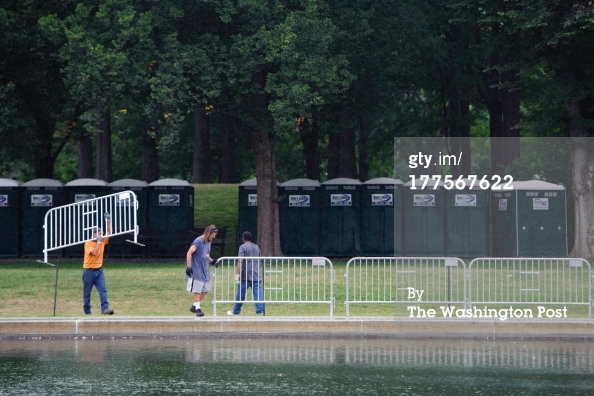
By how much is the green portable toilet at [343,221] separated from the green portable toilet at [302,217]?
0.95 ft

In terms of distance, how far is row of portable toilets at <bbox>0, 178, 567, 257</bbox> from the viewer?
1253 inches

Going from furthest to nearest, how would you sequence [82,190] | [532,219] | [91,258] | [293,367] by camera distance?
[82,190]
[532,219]
[91,258]
[293,367]

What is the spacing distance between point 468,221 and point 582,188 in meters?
3.24

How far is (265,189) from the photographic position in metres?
32.0

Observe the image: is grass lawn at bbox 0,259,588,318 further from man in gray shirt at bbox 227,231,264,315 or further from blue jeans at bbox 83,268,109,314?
man in gray shirt at bbox 227,231,264,315

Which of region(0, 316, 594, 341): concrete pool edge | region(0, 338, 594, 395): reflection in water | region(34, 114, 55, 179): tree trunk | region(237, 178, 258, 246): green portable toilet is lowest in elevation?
region(0, 338, 594, 395): reflection in water

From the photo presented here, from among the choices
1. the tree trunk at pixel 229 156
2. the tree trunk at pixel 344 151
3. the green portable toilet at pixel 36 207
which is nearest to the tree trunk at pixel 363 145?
the tree trunk at pixel 344 151

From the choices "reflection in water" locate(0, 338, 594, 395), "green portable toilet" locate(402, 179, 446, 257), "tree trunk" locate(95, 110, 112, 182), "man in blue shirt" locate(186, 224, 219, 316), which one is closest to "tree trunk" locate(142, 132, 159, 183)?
"tree trunk" locate(95, 110, 112, 182)

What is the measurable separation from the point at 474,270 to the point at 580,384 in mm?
6670

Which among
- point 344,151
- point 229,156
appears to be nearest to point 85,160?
point 229,156

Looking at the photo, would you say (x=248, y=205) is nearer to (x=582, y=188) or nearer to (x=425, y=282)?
(x=582, y=188)

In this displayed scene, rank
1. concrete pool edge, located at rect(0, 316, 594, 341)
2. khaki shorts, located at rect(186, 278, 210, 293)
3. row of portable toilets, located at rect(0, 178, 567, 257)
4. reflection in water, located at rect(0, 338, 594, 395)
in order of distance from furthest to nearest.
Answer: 1. row of portable toilets, located at rect(0, 178, 567, 257)
2. khaki shorts, located at rect(186, 278, 210, 293)
3. concrete pool edge, located at rect(0, 316, 594, 341)
4. reflection in water, located at rect(0, 338, 594, 395)

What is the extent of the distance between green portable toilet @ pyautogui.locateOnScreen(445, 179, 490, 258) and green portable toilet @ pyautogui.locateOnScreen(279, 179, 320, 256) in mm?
3910

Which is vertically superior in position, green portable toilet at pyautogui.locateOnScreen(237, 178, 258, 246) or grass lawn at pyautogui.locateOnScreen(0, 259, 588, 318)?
green portable toilet at pyautogui.locateOnScreen(237, 178, 258, 246)
